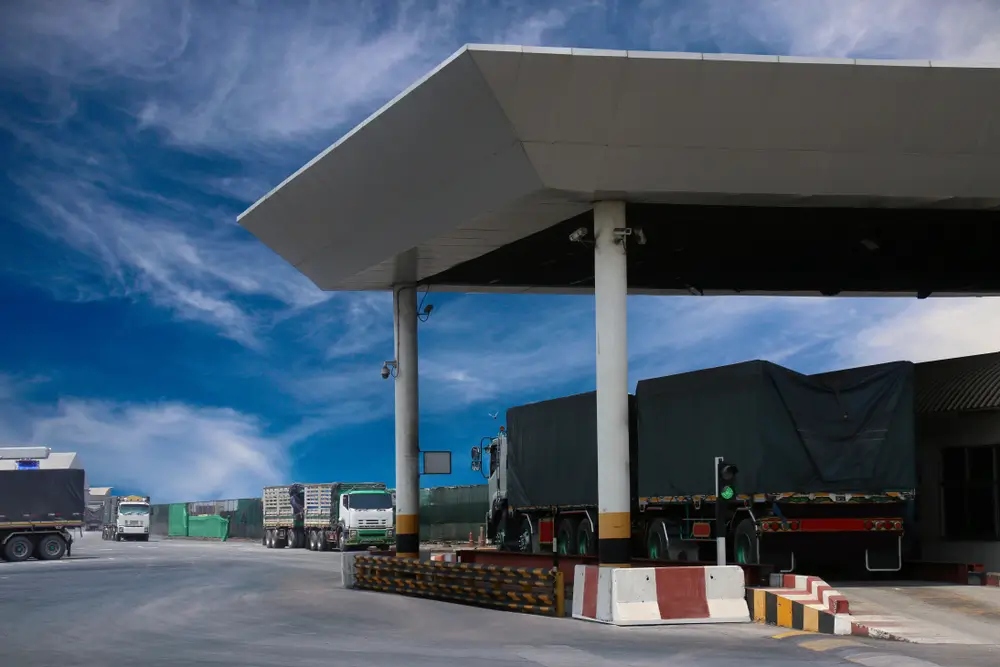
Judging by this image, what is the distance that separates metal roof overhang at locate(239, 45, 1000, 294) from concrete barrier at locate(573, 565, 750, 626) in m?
5.90

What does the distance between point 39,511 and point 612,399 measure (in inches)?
1431

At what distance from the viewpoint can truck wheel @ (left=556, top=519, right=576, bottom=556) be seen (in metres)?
29.5

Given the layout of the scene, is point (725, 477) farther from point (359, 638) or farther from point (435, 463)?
point (435, 463)

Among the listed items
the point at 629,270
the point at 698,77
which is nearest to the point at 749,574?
the point at 698,77

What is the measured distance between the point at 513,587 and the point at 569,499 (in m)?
9.52

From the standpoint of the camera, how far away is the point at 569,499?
29781 millimetres

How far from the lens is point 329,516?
55.4 meters

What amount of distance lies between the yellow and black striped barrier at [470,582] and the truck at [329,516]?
25.1 m

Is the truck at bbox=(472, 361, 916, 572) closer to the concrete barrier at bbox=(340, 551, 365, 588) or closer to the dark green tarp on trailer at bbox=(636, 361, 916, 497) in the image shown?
the dark green tarp on trailer at bbox=(636, 361, 916, 497)

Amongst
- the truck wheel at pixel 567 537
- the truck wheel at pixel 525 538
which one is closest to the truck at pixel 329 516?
the truck wheel at pixel 525 538

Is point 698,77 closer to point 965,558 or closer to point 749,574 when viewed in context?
point 749,574

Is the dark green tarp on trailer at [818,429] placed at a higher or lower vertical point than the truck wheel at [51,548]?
higher

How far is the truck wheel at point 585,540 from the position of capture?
92.6 feet

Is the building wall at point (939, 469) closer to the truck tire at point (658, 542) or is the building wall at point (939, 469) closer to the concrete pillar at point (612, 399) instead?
the truck tire at point (658, 542)
